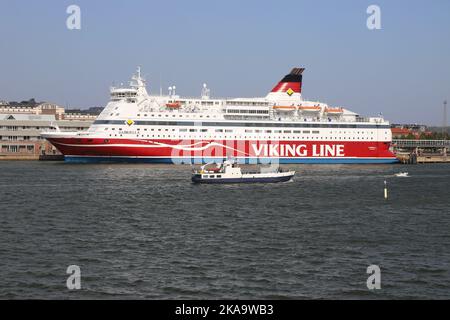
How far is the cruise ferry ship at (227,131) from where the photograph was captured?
62.2m

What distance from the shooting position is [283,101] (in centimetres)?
7212

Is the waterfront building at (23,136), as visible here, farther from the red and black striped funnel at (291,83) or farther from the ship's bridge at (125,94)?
the red and black striped funnel at (291,83)

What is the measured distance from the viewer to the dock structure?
284ft

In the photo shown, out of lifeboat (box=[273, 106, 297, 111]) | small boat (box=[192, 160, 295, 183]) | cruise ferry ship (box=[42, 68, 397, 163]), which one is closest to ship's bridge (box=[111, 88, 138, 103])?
cruise ferry ship (box=[42, 68, 397, 163])

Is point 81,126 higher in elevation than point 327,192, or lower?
higher

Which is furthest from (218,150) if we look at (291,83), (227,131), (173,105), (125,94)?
(291,83)

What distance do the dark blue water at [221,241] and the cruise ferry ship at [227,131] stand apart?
21.5 m

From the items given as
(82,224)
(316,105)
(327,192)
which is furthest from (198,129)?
(82,224)

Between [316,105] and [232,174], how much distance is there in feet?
96.8

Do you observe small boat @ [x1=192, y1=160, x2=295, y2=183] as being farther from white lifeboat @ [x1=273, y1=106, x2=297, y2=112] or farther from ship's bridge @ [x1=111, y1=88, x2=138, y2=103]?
white lifeboat @ [x1=273, y1=106, x2=297, y2=112]

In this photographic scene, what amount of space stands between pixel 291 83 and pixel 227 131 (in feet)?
38.8

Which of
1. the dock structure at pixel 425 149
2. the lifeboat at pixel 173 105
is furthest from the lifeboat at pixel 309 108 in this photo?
the dock structure at pixel 425 149
